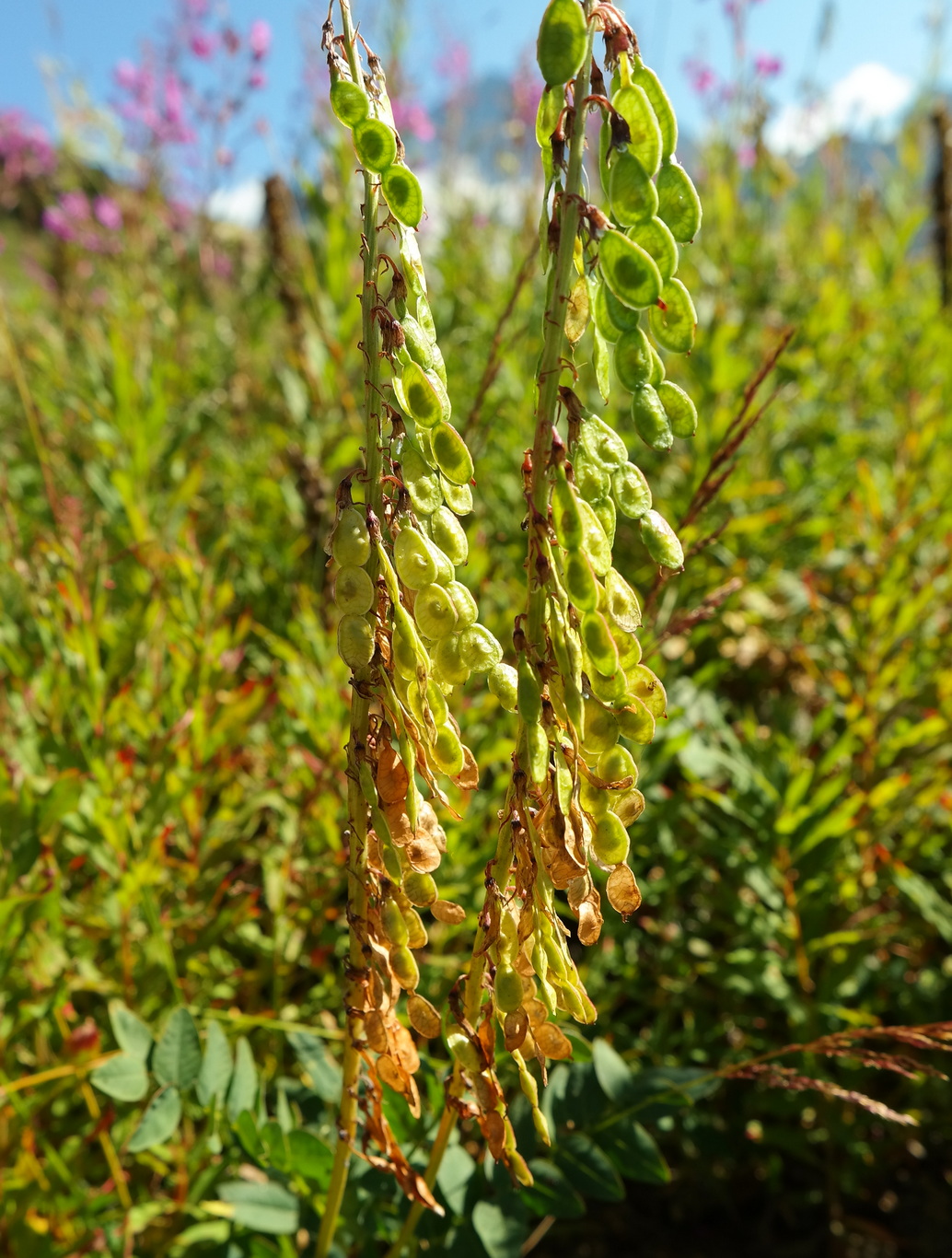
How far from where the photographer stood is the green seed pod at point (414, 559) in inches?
19.2

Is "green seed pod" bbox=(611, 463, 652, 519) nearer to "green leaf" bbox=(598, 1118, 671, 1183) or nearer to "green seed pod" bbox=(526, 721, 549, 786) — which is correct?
"green seed pod" bbox=(526, 721, 549, 786)

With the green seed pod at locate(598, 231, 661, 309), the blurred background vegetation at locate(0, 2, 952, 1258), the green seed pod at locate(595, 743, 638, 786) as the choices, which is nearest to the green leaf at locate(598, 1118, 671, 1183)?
the blurred background vegetation at locate(0, 2, 952, 1258)

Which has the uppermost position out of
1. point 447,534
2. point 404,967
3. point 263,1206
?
point 447,534

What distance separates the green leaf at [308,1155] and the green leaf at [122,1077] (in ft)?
0.48

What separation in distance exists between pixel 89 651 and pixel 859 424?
2000 millimetres

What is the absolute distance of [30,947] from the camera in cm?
108

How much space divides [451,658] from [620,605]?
0.10 m

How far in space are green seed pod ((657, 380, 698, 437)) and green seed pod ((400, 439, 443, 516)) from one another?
0.42 feet

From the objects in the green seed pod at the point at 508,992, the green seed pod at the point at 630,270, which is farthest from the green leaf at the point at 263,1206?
the green seed pod at the point at 630,270

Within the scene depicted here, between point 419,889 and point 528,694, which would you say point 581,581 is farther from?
point 419,889

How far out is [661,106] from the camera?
0.46 meters

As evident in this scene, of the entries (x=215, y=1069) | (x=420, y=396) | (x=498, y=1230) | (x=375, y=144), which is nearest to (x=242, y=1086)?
(x=215, y=1069)

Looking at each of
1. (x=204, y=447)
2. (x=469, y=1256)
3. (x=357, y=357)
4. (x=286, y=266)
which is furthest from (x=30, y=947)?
(x=286, y=266)

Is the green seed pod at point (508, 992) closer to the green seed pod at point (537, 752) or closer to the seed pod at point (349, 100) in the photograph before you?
the green seed pod at point (537, 752)
